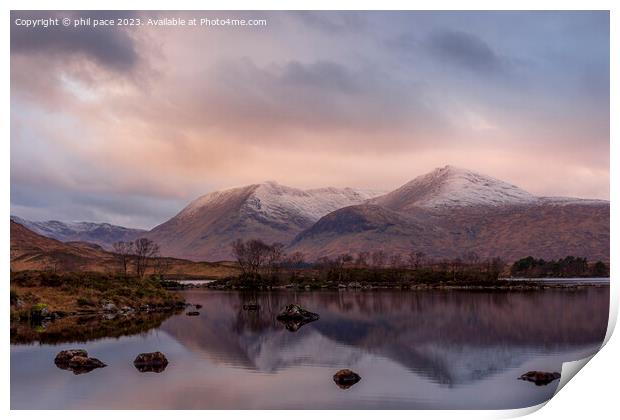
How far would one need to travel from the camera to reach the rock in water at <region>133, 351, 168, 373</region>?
14039mm

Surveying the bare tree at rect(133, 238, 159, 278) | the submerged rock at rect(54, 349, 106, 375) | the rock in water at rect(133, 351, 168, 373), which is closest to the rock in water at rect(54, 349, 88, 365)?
the submerged rock at rect(54, 349, 106, 375)

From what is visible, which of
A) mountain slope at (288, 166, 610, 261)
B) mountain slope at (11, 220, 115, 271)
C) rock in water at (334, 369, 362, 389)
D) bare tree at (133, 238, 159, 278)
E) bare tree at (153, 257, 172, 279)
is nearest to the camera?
rock in water at (334, 369, 362, 389)

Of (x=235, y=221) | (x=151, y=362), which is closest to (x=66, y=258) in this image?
(x=151, y=362)

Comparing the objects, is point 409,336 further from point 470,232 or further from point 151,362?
point 470,232

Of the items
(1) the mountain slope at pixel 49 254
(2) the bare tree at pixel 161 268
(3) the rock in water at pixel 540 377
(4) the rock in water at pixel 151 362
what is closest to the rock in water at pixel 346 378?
(3) the rock in water at pixel 540 377

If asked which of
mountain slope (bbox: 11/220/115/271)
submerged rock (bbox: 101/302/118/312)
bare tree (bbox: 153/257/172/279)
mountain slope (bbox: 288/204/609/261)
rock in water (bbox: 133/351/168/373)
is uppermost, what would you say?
mountain slope (bbox: 288/204/609/261)

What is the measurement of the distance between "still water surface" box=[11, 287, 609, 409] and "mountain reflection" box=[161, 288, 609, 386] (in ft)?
0.14

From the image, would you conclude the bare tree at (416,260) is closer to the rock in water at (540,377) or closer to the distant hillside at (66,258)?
the distant hillside at (66,258)

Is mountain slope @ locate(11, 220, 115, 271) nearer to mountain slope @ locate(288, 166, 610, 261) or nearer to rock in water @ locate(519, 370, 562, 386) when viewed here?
rock in water @ locate(519, 370, 562, 386)

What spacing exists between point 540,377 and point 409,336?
7395mm

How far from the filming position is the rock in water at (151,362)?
553 inches

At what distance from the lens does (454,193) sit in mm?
169375

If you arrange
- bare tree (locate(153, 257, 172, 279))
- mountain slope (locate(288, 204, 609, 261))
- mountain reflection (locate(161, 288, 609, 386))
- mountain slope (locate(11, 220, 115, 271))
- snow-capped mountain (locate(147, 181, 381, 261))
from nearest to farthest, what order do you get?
mountain reflection (locate(161, 288, 609, 386)) → mountain slope (locate(11, 220, 115, 271)) → bare tree (locate(153, 257, 172, 279)) → mountain slope (locate(288, 204, 609, 261)) → snow-capped mountain (locate(147, 181, 381, 261))
